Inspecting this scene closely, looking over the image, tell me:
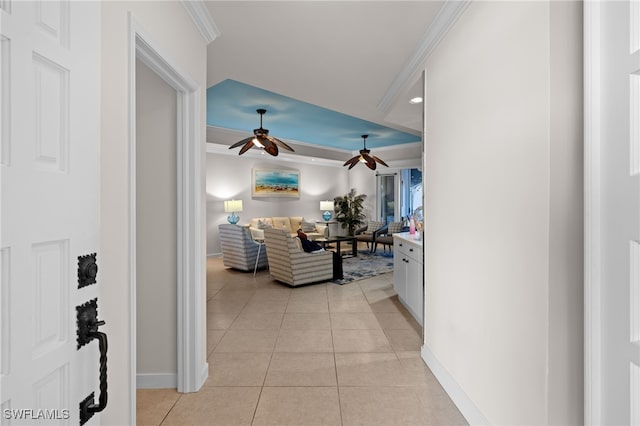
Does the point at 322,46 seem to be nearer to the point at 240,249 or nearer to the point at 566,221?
the point at 566,221

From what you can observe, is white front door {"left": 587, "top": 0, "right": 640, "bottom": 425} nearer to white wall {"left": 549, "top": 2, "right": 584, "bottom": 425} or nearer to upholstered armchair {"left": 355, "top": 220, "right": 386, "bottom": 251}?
white wall {"left": 549, "top": 2, "right": 584, "bottom": 425}

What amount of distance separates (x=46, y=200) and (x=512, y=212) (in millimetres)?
1693

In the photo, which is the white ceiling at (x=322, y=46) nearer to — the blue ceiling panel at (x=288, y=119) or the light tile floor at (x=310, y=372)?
the blue ceiling panel at (x=288, y=119)

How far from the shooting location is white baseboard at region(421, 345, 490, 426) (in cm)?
185

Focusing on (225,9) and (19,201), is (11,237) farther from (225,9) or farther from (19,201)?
(225,9)

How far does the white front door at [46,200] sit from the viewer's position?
2.43 ft

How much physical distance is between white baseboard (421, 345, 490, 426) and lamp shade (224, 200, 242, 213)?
233 inches

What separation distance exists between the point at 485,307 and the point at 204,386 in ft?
6.20

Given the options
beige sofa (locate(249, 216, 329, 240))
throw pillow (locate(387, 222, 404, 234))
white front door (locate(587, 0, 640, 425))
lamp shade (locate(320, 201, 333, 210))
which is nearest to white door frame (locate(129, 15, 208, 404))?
white front door (locate(587, 0, 640, 425))

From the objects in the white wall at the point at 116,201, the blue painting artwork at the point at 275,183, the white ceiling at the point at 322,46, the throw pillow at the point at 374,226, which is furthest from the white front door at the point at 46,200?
the throw pillow at the point at 374,226

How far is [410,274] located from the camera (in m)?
3.81

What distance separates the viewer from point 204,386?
7.61 feet

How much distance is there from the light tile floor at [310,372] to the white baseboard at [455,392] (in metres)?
0.05

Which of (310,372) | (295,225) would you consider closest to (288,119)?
(295,225)
